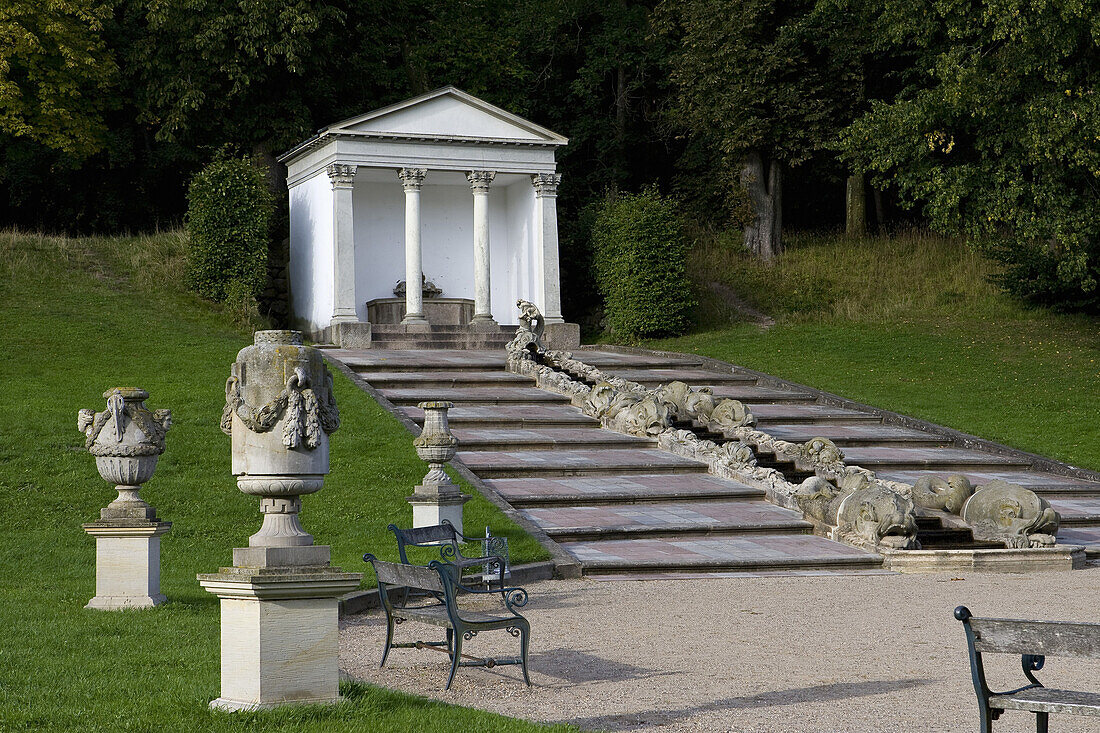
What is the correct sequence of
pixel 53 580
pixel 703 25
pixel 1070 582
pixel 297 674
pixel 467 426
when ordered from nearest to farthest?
pixel 297 674
pixel 53 580
pixel 1070 582
pixel 467 426
pixel 703 25

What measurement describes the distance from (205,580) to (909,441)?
596 inches

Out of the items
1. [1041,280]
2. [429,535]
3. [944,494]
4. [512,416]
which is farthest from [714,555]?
[1041,280]

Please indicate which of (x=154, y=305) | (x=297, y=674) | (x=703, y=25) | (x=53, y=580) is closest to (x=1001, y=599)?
(x=297, y=674)

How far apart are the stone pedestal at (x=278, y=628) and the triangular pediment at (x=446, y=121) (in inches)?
899

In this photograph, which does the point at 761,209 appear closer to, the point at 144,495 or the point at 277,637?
the point at 144,495

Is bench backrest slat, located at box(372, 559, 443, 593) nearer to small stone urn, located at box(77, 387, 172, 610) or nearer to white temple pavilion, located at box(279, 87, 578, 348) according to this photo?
small stone urn, located at box(77, 387, 172, 610)

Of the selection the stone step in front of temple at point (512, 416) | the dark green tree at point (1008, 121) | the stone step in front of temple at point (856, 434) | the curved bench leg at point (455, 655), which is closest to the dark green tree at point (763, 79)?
the dark green tree at point (1008, 121)

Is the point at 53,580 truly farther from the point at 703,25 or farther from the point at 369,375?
the point at 703,25

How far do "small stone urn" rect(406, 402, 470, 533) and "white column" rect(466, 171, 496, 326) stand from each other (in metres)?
17.0

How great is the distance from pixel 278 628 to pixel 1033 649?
11.7 feet

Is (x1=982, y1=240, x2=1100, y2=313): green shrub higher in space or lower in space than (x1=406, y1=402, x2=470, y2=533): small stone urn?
higher

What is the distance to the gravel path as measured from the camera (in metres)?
6.28

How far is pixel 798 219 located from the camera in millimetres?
43938

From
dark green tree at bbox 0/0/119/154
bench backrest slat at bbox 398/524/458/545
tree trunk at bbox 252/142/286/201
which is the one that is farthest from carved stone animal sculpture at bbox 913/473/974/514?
dark green tree at bbox 0/0/119/154
